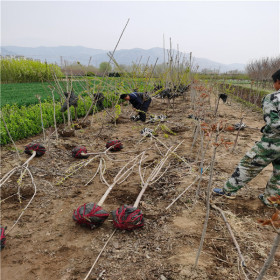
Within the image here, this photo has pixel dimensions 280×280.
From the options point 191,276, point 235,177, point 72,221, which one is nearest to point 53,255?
point 72,221

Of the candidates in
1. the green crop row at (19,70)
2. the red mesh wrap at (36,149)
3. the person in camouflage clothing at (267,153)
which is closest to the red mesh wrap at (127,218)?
the person in camouflage clothing at (267,153)

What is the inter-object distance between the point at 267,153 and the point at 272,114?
0.39 m

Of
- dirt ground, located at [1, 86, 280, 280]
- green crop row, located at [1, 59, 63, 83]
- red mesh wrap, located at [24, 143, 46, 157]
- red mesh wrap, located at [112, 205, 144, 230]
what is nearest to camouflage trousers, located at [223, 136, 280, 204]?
dirt ground, located at [1, 86, 280, 280]

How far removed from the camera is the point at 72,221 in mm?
1993

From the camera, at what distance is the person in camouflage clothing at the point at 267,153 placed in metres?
1.97

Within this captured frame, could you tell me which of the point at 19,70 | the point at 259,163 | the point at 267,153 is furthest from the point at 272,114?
the point at 19,70

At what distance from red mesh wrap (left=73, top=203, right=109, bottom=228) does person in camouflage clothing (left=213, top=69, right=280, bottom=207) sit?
1368mm

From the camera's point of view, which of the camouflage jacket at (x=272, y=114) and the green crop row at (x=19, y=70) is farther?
the green crop row at (x=19, y=70)

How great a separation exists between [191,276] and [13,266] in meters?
1.27

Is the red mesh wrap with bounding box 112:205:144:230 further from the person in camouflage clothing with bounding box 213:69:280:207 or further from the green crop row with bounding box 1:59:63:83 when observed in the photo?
the green crop row with bounding box 1:59:63:83

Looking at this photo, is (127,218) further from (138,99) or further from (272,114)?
(138,99)

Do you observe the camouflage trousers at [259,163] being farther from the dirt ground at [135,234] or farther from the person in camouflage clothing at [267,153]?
the dirt ground at [135,234]

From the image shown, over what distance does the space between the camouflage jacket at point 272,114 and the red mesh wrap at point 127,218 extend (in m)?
1.47

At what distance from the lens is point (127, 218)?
5.77ft
